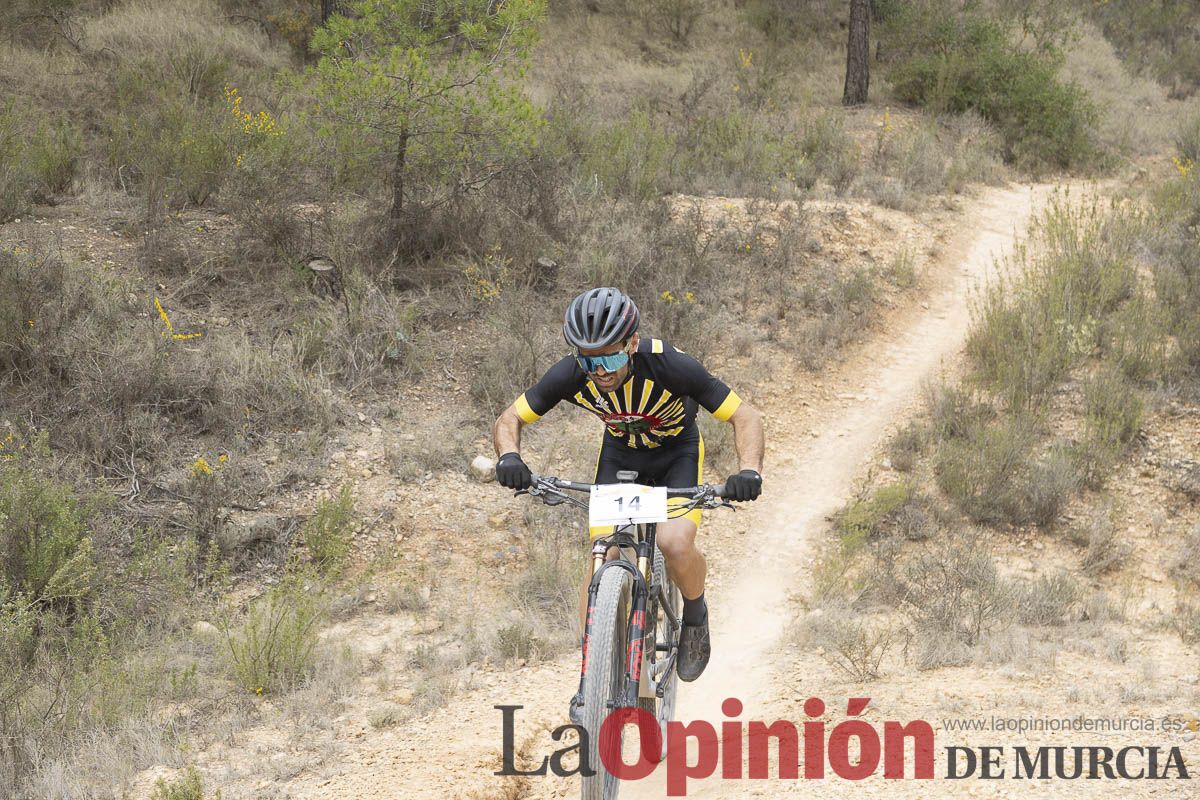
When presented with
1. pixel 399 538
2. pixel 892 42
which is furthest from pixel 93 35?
pixel 892 42

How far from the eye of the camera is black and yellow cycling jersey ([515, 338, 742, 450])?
4.04 meters

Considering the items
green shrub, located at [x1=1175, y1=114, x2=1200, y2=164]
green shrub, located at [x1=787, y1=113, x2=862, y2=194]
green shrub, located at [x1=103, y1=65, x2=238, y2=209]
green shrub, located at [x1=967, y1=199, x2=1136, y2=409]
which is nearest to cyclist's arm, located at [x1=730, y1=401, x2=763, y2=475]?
green shrub, located at [x1=967, y1=199, x2=1136, y2=409]

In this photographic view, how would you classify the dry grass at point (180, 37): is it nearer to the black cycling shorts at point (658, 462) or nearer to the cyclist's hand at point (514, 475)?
the black cycling shorts at point (658, 462)

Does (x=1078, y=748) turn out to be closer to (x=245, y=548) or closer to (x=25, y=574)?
(x=245, y=548)

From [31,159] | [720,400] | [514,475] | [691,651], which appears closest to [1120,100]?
[31,159]

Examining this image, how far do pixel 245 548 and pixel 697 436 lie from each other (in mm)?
3544

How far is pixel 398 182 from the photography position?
29.5 ft

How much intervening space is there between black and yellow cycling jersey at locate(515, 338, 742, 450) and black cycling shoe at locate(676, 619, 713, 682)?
89 centimetres

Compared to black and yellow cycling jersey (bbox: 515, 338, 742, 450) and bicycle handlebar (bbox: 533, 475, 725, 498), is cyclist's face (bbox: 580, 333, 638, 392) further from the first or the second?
bicycle handlebar (bbox: 533, 475, 725, 498)

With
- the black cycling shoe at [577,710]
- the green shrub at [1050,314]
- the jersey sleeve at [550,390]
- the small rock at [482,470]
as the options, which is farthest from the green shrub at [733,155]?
the black cycling shoe at [577,710]

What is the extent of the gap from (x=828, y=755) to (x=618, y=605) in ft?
4.64

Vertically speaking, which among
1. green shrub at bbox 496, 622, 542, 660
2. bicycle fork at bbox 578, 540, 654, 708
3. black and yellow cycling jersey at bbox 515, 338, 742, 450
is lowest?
green shrub at bbox 496, 622, 542, 660

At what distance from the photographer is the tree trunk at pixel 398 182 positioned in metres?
8.77

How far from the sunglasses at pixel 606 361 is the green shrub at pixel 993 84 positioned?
41.9ft
